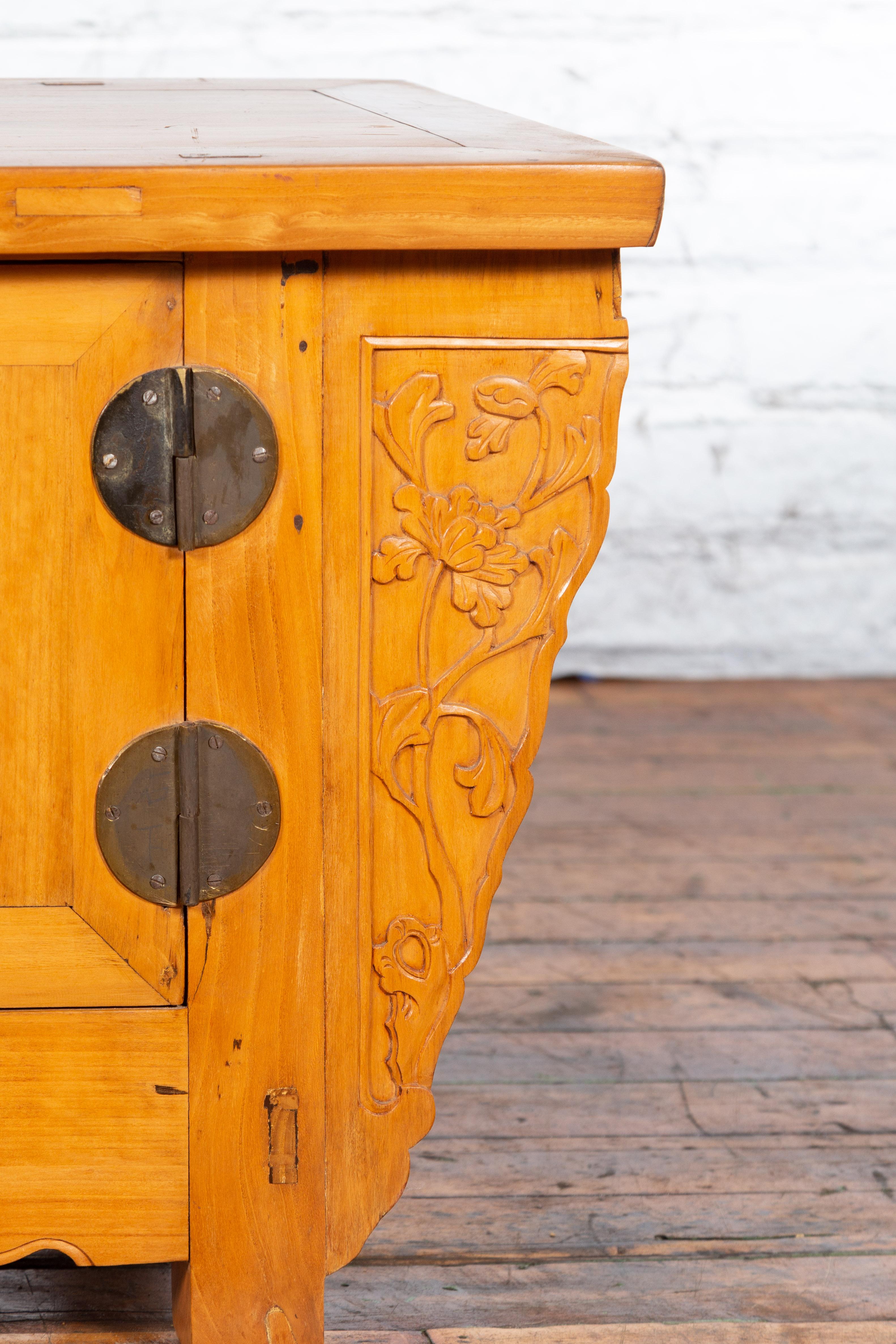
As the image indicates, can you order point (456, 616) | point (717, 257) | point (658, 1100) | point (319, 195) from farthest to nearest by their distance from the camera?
point (717, 257) → point (658, 1100) → point (456, 616) → point (319, 195)

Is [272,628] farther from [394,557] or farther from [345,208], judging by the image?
[345,208]

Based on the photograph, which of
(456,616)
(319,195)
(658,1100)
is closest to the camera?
(319,195)

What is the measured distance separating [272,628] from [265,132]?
0.36m

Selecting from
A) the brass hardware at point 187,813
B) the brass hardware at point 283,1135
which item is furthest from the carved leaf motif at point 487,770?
the brass hardware at point 283,1135

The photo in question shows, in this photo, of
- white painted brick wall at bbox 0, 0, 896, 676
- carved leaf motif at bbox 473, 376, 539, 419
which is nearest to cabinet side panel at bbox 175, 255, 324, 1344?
carved leaf motif at bbox 473, 376, 539, 419

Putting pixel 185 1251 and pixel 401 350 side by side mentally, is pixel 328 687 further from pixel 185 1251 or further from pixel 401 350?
pixel 185 1251

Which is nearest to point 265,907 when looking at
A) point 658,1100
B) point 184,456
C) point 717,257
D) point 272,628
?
point 272,628

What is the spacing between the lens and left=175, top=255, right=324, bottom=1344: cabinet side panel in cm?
87

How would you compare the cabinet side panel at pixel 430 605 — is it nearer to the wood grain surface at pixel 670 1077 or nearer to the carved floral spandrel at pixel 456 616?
the carved floral spandrel at pixel 456 616

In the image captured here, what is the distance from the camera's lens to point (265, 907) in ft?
3.07

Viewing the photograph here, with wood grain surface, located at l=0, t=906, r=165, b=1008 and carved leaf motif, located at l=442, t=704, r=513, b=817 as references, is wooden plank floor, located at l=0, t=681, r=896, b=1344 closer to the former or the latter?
wood grain surface, located at l=0, t=906, r=165, b=1008

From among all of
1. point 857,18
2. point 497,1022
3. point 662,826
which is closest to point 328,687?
point 497,1022

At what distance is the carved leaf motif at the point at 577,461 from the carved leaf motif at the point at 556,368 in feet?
0.10

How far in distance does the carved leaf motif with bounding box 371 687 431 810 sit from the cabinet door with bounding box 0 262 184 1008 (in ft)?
0.44
